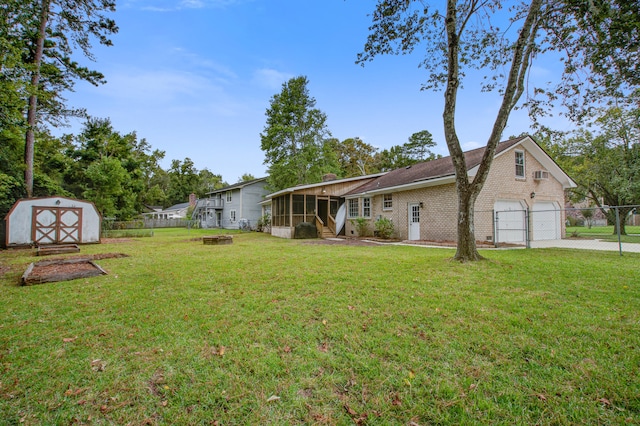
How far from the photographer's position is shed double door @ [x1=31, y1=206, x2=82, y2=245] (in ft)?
44.2

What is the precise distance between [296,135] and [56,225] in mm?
20300

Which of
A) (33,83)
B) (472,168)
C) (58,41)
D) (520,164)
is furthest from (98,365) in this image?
(58,41)

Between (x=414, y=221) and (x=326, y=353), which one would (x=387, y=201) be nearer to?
(x=414, y=221)

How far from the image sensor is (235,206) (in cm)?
3183

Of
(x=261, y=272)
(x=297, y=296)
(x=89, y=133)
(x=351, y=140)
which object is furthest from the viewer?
(x=351, y=140)

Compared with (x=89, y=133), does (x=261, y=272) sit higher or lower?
lower

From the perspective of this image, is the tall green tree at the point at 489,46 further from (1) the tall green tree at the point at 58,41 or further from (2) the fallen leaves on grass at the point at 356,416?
(1) the tall green tree at the point at 58,41

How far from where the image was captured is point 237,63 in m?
15.3

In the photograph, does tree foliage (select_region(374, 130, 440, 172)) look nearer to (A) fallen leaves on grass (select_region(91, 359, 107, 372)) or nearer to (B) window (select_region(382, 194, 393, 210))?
(B) window (select_region(382, 194, 393, 210))

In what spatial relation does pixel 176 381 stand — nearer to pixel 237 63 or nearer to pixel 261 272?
pixel 261 272

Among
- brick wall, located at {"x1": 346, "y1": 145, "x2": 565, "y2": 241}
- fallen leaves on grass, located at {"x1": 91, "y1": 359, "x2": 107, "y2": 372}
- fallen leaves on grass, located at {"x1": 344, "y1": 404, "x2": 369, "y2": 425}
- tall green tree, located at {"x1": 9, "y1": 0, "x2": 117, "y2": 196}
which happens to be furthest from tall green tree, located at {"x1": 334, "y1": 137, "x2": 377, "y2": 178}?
fallen leaves on grass, located at {"x1": 344, "y1": 404, "x2": 369, "y2": 425}

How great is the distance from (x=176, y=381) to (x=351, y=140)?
40976mm

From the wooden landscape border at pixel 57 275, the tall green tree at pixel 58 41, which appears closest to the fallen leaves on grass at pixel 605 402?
the wooden landscape border at pixel 57 275

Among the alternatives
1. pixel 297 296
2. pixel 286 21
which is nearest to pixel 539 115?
pixel 297 296
